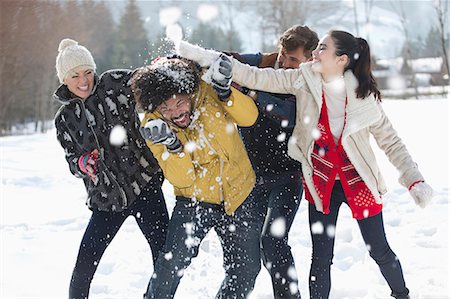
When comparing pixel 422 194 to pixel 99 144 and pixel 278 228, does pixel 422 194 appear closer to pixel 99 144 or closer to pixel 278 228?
pixel 278 228

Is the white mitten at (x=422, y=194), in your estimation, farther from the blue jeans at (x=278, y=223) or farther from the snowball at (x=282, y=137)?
the snowball at (x=282, y=137)

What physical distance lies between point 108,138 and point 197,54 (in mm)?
798

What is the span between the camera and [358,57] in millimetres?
2896

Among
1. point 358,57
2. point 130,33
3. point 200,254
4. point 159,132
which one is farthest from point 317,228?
point 130,33

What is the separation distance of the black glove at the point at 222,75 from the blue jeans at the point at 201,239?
25.6 inches

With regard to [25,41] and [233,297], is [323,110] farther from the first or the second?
[25,41]

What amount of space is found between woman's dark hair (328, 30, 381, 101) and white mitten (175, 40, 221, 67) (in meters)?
0.71

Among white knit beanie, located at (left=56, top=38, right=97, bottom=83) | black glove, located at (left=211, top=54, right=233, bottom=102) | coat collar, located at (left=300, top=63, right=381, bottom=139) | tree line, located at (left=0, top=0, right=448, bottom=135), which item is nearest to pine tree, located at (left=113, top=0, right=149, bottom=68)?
tree line, located at (left=0, top=0, right=448, bottom=135)

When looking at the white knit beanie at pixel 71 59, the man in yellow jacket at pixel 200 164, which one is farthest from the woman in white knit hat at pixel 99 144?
the man in yellow jacket at pixel 200 164

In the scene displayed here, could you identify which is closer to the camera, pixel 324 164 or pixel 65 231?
pixel 324 164

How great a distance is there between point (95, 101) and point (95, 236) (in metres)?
0.81

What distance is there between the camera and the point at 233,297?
2.84 metres

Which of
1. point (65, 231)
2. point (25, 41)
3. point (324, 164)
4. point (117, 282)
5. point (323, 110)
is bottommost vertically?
point (25, 41)

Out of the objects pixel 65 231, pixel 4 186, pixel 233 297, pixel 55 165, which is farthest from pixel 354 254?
pixel 55 165
